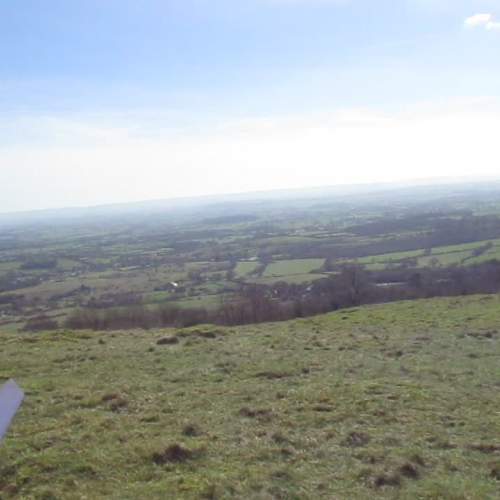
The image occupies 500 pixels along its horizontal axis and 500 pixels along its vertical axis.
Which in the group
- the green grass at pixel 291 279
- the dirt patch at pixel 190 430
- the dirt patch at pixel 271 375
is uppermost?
the dirt patch at pixel 190 430

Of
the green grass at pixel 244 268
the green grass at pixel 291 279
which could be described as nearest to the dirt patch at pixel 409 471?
the green grass at pixel 291 279

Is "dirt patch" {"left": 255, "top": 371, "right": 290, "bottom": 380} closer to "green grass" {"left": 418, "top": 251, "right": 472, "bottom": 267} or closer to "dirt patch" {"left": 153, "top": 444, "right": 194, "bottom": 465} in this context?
"dirt patch" {"left": 153, "top": 444, "right": 194, "bottom": 465}

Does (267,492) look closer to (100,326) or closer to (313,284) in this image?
(100,326)

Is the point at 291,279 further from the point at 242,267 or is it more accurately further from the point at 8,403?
the point at 8,403

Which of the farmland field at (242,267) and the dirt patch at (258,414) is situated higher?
the dirt patch at (258,414)

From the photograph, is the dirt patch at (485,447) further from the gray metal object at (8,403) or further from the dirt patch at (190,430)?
the gray metal object at (8,403)

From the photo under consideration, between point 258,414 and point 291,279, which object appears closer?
point 258,414

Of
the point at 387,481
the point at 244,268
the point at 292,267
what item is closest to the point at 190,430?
the point at 387,481
